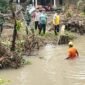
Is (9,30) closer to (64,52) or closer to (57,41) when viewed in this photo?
(57,41)

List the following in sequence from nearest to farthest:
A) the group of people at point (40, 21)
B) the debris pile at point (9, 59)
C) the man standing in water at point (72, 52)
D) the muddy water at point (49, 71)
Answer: the muddy water at point (49, 71) < the debris pile at point (9, 59) < the man standing in water at point (72, 52) < the group of people at point (40, 21)

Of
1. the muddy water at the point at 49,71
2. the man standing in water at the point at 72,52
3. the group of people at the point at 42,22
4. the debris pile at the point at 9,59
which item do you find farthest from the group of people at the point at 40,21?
the debris pile at the point at 9,59

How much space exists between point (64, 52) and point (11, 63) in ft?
15.2

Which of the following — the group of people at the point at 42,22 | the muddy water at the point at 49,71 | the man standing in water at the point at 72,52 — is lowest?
the muddy water at the point at 49,71

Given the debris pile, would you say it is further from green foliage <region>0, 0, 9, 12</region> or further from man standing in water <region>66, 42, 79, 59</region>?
green foliage <region>0, 0, 9, 12</region>

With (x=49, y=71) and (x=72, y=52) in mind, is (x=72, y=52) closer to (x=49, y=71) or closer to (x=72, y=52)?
(x=72, y=52)

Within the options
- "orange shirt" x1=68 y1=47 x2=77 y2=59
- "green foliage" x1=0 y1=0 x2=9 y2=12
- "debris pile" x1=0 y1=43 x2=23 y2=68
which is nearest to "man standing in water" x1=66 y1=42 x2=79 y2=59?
"orange shirt" x1=68 y1=47 x2=77 y2=59

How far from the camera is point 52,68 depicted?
17266 mm

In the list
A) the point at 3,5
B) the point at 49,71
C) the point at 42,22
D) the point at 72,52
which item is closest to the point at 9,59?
the point at 49,71

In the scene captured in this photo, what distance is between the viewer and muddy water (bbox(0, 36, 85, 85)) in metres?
14.9

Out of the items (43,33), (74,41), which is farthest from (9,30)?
(74,41)

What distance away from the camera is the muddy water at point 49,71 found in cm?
1492

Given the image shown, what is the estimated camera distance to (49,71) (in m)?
16.7

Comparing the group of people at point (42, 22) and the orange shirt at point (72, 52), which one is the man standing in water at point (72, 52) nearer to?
the orange shirt at point (72, 52)
